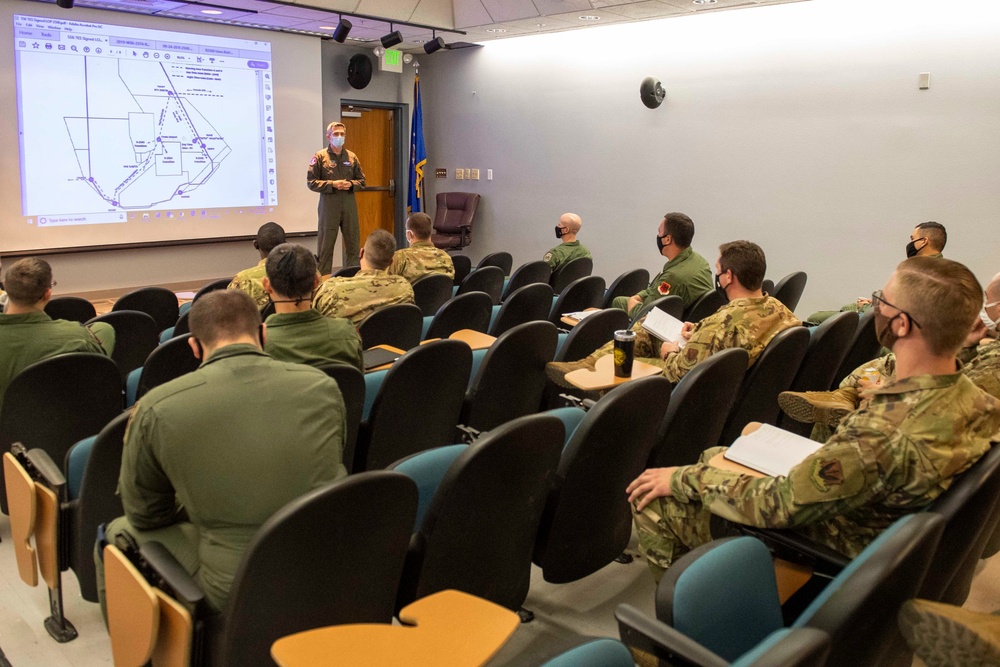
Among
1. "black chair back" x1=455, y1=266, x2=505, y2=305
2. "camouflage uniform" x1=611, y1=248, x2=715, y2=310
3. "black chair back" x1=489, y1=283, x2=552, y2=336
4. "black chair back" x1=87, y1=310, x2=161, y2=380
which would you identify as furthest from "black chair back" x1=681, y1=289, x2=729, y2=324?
"black chair back" x1=87, y1=310, x2=161, y2=380

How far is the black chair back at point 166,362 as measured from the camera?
130 inches

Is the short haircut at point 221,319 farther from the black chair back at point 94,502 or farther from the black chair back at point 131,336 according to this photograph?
the black chair back at point 131,336

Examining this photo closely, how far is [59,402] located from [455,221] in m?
8.47

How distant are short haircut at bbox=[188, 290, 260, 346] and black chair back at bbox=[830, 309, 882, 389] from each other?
3.10 metres

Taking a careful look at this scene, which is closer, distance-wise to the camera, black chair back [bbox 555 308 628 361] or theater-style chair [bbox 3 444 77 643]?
theater-style chair [bbox 3 444 77 643]

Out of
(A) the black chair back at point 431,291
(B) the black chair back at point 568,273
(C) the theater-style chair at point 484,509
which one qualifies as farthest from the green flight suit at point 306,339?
(B) the black chair back at point 568,273

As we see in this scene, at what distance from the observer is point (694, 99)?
8.64 meters

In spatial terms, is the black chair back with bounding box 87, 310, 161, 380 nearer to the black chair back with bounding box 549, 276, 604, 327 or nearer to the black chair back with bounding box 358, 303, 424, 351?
the black chair back with bounding box 358, 303, 424, 351

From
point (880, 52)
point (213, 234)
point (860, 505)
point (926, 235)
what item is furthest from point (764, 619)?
point (213, 234)

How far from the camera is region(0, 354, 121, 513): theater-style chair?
281cm

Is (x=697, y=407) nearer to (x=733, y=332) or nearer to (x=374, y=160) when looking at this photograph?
(x=733, y=332)

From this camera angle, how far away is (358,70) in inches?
422

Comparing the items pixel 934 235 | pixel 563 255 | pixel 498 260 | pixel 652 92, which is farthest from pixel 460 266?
pixel 934 235

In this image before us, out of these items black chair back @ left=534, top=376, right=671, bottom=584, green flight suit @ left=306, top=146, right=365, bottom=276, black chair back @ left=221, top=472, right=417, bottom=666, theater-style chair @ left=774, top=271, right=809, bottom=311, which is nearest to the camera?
black chair back @ left=221, top=472, right=417, bottom=666
